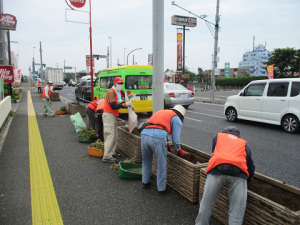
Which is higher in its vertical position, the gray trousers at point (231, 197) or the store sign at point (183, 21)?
the store sign at point (183, 21)

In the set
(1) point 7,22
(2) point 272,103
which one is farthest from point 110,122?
(1) point 7,22

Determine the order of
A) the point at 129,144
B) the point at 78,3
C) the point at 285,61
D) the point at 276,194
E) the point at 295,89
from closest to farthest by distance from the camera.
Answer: the point at 276,194, the point at 129,144, the point at 295,89, the point at 78,3, the point at 285,61

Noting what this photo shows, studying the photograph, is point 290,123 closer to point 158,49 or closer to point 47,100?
point 158,49

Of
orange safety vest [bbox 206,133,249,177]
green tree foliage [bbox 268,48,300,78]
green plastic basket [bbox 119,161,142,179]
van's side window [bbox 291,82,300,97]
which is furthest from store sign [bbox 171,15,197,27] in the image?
orange safety vest [bbox 206,133,249,177]

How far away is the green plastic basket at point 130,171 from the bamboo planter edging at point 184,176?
66 cm

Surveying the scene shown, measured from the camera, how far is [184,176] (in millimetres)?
3590

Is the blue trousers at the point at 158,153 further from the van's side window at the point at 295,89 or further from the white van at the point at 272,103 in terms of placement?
the van's side window at the point at 295,89

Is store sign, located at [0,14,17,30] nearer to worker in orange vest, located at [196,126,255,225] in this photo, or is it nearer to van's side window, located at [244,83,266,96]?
van's side window, located at [244,83,266,96]

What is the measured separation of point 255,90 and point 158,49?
18.9 ft

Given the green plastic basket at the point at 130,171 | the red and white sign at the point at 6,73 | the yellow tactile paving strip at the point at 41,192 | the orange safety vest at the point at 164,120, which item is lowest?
the yellow tactile paving strip at the point at 41,192

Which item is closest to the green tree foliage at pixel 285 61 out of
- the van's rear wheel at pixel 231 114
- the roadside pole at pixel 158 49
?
the van's rear wheel at pixel 231 114

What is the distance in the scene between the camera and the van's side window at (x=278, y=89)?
27.7 feet

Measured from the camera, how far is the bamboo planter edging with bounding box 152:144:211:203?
3.43 m

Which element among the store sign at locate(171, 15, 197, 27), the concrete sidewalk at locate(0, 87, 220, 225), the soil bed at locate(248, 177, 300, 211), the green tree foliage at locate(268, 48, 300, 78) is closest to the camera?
the soil bed at locate(248, 177, 300, 211)
